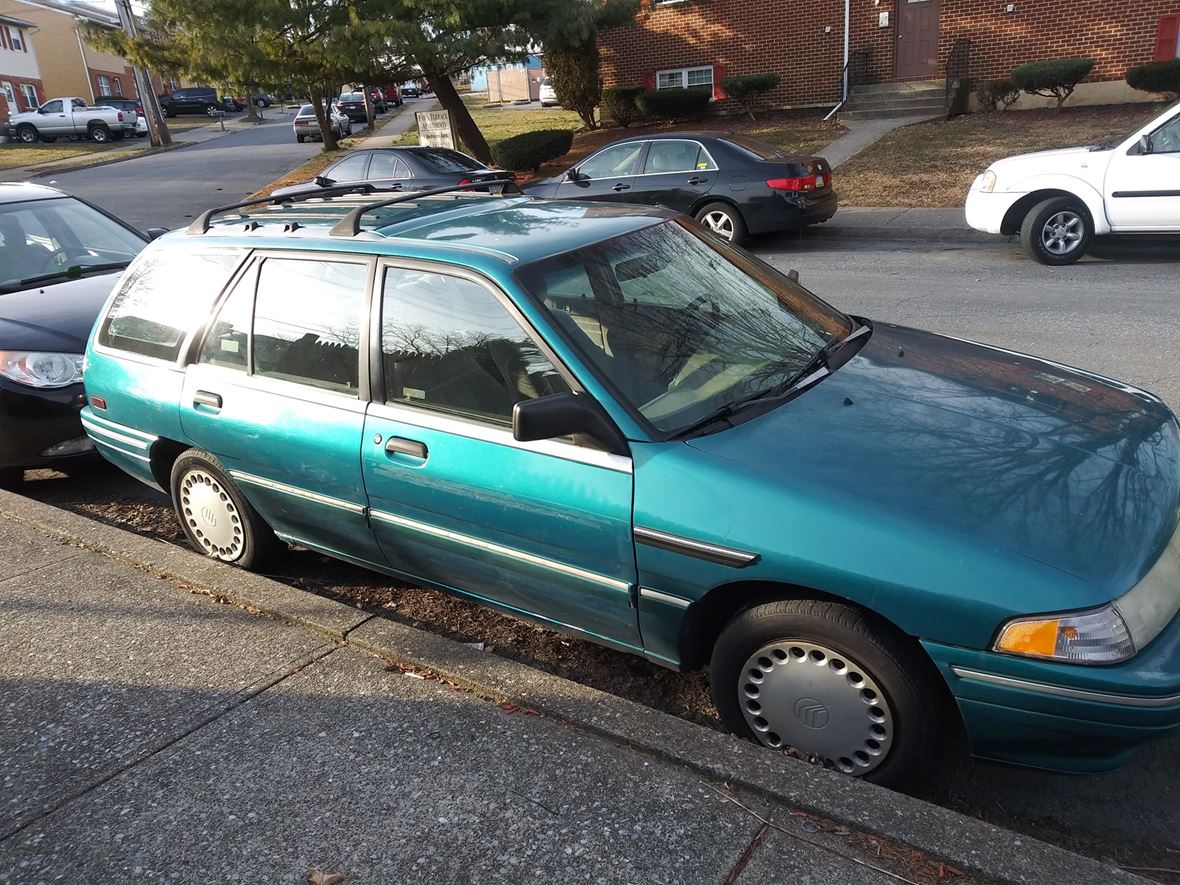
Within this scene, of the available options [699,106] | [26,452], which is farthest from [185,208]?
[26,452]

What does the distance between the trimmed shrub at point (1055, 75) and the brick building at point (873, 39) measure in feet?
1.98

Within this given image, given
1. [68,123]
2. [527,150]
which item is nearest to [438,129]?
[527,150]

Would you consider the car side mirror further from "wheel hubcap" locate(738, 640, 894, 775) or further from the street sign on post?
the street sign on post

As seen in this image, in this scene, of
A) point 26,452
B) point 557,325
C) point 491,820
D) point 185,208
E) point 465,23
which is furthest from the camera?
point 185,208

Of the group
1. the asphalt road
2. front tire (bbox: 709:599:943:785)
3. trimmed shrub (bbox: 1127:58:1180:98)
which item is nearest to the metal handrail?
trimmed shrub (bbox: 1127:58:1180:98)

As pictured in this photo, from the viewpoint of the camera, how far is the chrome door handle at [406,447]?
3404 millimetres

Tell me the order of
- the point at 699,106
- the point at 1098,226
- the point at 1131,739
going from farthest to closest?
the point at 699,106, the point at 1098,226, the point at 1131,739

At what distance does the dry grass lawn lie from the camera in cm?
1462

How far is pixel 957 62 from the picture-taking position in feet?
67.7

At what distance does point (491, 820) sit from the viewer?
267 cm

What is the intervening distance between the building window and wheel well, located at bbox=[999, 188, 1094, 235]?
50.1 ft

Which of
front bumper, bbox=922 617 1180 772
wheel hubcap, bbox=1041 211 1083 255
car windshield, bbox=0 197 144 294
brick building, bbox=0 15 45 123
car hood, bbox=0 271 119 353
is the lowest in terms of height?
wheel hubcap, bbox=1041 211 1083 255

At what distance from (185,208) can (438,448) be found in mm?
20282

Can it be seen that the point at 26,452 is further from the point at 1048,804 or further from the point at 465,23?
the point at 465,23
